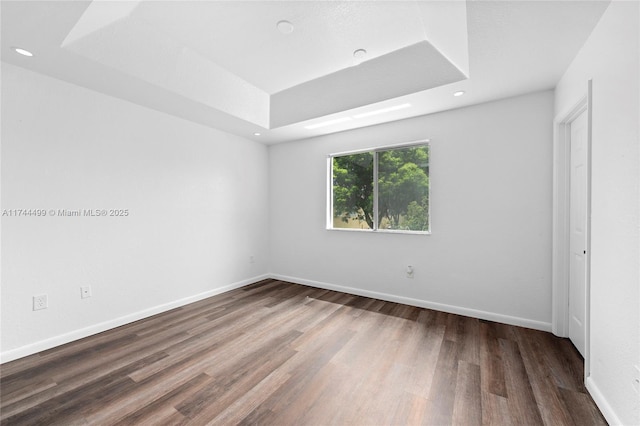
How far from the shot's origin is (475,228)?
9.70 ft

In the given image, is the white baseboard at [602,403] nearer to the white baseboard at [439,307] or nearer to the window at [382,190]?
the white baseboard at [439,307]

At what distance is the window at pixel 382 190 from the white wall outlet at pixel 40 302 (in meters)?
3.28

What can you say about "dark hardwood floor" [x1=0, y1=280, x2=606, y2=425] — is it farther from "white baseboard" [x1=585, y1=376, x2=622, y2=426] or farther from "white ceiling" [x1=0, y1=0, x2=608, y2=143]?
"white ceiling" [x1=0, y1=0, x2=608, y2=143]

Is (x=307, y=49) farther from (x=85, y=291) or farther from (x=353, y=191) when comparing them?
(x=85, y=291)

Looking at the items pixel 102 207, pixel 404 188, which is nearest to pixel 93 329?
pixel 102 207

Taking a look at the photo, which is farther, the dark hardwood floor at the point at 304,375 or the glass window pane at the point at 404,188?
the glass window pane at the point at 404,188

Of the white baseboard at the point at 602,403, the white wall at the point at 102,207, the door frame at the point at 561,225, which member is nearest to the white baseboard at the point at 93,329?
the white wall at the point at 102,207

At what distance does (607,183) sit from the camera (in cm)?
156

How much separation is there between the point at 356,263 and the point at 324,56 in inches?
106

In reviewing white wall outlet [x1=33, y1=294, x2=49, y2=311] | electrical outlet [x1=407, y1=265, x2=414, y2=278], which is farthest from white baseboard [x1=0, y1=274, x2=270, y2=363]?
electrical outlet [x1=407, y1=265, x2=414, y2=278]

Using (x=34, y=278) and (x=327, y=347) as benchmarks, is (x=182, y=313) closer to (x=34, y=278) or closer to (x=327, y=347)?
(x=34, y=278)

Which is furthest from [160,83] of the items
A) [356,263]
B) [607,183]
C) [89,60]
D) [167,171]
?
[607,183]

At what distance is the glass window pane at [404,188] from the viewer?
3352 mm

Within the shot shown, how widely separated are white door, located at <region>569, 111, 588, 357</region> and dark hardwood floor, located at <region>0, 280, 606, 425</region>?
0.24 m
